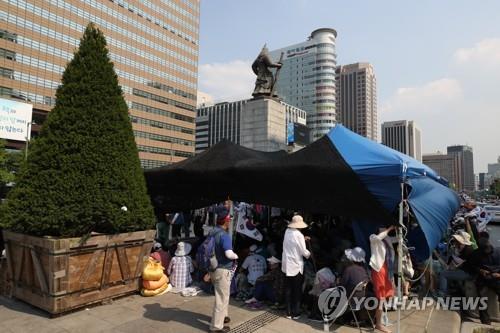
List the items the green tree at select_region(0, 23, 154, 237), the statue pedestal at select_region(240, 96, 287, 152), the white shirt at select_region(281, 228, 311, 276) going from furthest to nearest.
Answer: the statue pedestal at select_region(240, 96, 287, 152), the white shirt at select_region(281, 228, 311, 276), the green tree at select_region(0, 23, 154, 237)

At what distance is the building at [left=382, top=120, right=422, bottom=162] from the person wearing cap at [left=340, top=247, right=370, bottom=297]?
162217 mm

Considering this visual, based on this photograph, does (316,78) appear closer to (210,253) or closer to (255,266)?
(255,266)

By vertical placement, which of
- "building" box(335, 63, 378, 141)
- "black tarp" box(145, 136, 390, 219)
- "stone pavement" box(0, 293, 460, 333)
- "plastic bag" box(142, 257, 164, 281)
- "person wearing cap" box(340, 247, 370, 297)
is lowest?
"stone pavement" box(0, 293, 460, 333)

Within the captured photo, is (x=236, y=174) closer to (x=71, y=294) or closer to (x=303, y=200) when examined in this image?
(x=303, y=200)

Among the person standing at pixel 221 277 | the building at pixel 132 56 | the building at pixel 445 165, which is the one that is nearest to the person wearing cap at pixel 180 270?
the person standing at pixel 221 277

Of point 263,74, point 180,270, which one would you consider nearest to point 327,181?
point 180,270

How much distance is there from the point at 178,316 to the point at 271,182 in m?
3.08

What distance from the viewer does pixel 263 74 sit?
77.7 feet

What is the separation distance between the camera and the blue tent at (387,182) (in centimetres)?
575

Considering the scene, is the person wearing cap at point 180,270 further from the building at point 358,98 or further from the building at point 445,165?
the building at point 445,165

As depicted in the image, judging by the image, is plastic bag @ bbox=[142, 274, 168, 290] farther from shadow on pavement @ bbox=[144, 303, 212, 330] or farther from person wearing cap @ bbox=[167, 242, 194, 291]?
shadow on pavement @ bbox=[144, 303, 212, 330]

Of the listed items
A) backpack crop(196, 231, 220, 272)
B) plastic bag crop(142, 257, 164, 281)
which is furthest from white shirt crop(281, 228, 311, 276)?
plastic bag crop(142, 257, 164, 281)

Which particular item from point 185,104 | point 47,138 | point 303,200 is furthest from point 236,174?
point 185,104

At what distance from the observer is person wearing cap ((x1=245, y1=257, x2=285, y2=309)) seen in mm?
6332
